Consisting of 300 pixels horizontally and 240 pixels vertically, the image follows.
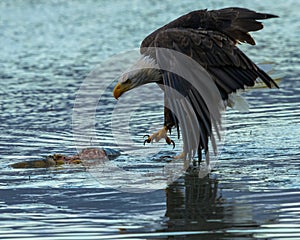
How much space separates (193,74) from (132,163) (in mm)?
916

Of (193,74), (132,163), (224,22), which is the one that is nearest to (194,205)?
(193,74)

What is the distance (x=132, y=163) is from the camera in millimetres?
6680

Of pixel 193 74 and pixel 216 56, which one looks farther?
pixel 216 56

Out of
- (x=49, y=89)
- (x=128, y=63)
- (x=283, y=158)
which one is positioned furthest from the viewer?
(x=128, y=63)

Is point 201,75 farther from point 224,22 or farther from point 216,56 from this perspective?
point 224,22

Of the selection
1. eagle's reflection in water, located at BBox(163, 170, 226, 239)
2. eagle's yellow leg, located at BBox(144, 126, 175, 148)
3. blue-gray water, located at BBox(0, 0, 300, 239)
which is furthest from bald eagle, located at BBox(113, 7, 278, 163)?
blue-gray water, located at BBox(0, 0, 300, 239)

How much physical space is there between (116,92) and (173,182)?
0.95 metres

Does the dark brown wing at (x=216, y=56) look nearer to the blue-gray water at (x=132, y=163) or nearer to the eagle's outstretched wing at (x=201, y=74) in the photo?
the eagle's outstretched wing at (x=201, y=74)

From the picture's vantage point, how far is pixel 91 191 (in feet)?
19.1

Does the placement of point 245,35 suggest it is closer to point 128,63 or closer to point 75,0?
point 128,63

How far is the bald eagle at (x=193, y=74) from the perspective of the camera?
6.14 metres

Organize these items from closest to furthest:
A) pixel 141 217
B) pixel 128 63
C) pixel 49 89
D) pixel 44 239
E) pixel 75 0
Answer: pixel 44 239 < pixel 141 217 < pixel 49 89 < pixel 128 63 < pixel 75 0

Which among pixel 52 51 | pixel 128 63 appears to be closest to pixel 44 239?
pixel 128 63

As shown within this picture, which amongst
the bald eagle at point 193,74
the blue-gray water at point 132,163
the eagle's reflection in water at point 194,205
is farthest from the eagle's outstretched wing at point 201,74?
the blue-gray water at point 132,163
